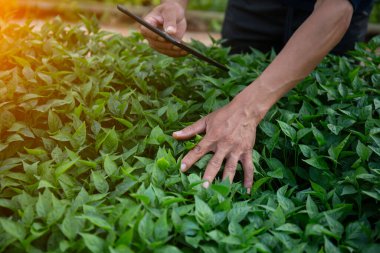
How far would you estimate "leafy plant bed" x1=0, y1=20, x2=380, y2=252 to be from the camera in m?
1.60

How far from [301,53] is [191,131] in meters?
0.58

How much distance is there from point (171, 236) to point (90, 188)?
1.43 feet

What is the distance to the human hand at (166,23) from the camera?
2664 mm

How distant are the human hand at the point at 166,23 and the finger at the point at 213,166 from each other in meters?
0.86

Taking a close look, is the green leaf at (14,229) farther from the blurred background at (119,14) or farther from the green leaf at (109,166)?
the blurred background at (119,14)

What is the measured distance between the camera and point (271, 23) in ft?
11.2

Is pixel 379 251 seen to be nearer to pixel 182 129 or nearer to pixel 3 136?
pixel 182 129

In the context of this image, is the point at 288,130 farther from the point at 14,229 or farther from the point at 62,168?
the point at 14,229

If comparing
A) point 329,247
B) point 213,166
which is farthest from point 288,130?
point 329,247

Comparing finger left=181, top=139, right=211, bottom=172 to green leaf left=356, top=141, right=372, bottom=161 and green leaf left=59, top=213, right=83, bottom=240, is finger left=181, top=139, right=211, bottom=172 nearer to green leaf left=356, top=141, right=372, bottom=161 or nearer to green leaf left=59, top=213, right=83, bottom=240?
green leaf left=59, top=213, right=83, bottom=240

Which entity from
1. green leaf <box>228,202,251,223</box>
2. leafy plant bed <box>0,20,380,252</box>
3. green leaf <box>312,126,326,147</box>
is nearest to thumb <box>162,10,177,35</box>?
leafy plant bed <box>0,20,380,252</box>

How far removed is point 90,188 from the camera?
6.00 ft

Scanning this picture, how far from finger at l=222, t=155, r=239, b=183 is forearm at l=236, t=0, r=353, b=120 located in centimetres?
25

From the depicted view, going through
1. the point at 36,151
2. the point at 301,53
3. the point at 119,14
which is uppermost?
the point at 301,53
